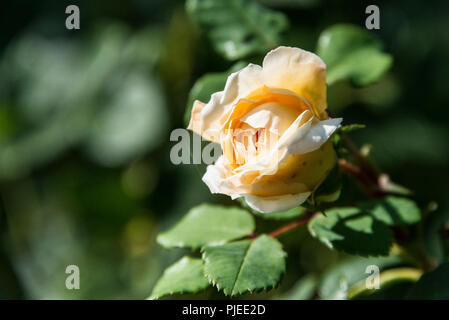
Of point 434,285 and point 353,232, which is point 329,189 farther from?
point 434,285

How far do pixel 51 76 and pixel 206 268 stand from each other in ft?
5.73

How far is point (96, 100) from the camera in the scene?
7.22 feet

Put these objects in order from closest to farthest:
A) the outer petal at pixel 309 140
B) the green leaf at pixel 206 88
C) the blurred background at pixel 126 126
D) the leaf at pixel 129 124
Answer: the outer petal at pixel 309 140 → the green leaf at pixel 206 88 → the blurred background at pixel 126 126 → the leaf at pixel 129 124

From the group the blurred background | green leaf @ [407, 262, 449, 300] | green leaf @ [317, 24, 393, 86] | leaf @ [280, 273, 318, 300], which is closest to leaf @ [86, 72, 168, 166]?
the blurred background

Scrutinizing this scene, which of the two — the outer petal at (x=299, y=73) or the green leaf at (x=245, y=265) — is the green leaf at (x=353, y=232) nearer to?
the green leaf at (x=245, y=265)

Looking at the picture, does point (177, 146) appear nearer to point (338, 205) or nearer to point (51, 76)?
point (338, 205)

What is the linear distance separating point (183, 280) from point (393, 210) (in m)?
0.34

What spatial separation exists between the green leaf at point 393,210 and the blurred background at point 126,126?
0.70 metres

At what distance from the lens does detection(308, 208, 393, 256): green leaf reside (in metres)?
0.80

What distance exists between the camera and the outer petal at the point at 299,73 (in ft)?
2.37

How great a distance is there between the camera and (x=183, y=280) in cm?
83

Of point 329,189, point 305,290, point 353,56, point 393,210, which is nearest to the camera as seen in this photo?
point 329,189

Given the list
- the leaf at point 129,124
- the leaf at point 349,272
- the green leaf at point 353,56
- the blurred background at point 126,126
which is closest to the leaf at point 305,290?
the leaf at point 349,272

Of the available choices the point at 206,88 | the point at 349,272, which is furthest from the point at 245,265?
the point at 349,272
